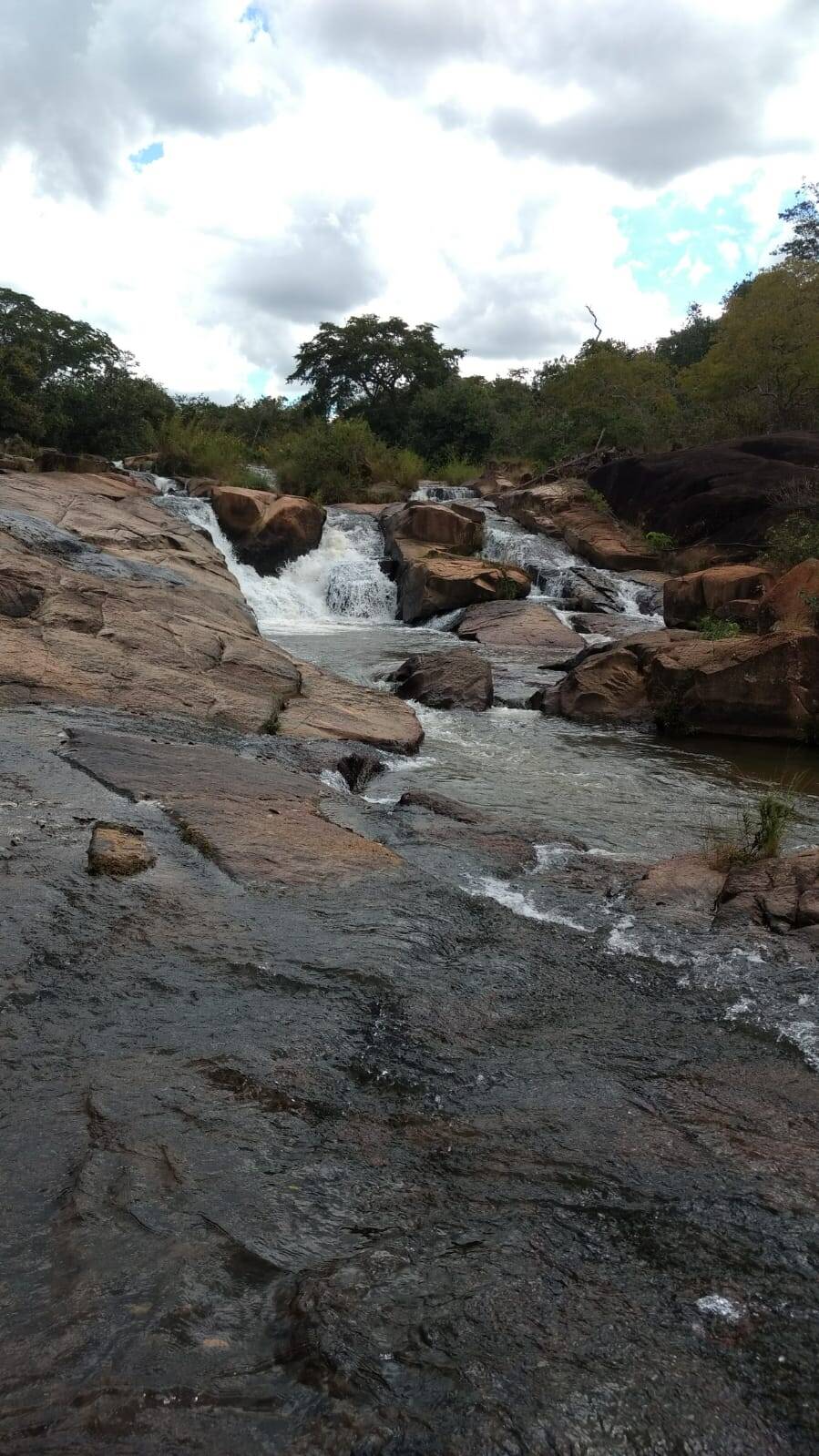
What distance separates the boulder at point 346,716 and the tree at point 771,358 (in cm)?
Answer: 2052

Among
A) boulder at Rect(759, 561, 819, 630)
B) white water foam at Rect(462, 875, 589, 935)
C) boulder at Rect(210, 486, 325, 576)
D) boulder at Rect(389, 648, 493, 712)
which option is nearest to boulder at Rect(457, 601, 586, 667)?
boulder at Rect(389, 648, 493, 712)

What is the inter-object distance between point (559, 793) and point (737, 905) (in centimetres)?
308

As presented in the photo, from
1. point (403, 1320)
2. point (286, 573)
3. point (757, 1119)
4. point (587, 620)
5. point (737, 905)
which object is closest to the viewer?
point (403, 1320)

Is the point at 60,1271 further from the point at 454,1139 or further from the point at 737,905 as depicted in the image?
A: the point at 737,905

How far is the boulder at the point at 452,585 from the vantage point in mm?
17328

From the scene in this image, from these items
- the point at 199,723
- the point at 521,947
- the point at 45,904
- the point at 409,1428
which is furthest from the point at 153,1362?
the point at 199,723

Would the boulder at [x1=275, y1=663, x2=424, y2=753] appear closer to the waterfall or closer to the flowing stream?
the flowing stream

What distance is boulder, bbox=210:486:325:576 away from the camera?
63.0 feet

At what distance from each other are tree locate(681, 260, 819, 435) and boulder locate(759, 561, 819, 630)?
631 inches

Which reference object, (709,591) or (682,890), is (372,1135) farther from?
(709,591)

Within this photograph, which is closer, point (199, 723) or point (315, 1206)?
point (315, 1206)

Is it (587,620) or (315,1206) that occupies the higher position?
(587,620)

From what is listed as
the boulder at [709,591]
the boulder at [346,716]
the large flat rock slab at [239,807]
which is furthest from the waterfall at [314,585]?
the large flat rock slab at [239,807]

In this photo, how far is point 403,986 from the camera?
3711 mm
